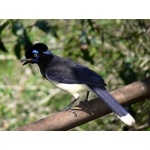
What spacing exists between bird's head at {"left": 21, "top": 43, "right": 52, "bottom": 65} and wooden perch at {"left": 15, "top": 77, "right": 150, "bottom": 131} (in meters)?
0.22

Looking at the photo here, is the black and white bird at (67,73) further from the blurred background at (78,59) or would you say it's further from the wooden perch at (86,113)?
the blurred background at (78,59)

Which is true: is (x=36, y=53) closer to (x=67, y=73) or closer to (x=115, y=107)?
(x=67, y=73)

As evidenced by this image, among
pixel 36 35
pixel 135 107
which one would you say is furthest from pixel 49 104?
pixel 135 107

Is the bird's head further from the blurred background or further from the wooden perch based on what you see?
the blurred background

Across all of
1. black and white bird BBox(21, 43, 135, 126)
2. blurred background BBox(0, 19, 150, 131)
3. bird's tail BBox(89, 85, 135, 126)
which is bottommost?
bird's tail BBox(89, 85, 135, 126)

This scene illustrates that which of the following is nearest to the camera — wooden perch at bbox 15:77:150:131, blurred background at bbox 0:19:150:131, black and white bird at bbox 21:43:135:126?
wooden perch at bbox 15:77:150:131

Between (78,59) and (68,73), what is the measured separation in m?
1.32

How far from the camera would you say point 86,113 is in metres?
1.73

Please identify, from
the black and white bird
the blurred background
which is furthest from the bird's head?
Result: the blurred background

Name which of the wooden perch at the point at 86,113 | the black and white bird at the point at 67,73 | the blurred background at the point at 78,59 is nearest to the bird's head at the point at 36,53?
the black and white bird at the point at 67,73

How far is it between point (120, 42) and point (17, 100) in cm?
69

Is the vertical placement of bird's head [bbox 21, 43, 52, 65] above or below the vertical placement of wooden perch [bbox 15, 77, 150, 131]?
above

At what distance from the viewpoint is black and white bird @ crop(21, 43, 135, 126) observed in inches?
71.3

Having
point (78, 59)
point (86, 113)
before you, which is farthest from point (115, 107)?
point (78, 59)
